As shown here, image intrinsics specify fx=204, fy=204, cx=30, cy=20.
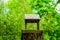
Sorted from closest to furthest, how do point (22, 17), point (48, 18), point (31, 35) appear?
1. point (31, 35)
2. point (22, 17)
3. point (48, 18)

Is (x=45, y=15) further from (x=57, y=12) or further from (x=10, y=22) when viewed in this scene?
(x=10, y=22)

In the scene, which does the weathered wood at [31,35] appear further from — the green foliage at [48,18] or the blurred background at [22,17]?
the green foliage at [48,18]

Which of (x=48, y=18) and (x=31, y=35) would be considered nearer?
(x=31, y=35)

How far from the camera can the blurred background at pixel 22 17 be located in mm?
15922

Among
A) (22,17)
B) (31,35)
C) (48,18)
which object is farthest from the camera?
(48,18)

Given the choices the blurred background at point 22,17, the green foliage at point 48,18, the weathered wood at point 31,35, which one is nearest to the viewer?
the weathered wood at point 31,35

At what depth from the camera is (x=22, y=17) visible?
16422 mm

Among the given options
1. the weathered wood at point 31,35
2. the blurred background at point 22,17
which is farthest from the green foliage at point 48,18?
the weathered wood at point 31,35

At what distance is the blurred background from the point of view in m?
15.9

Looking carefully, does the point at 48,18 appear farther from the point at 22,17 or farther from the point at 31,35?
the point at 31,35

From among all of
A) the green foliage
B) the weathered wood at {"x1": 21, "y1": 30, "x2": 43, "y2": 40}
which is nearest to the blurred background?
the green foliage

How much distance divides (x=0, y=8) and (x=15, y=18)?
1460mm

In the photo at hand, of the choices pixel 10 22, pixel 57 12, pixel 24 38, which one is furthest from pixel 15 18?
pixel 24 38

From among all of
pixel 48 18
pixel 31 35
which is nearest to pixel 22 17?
pixel 48 18
